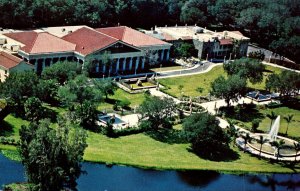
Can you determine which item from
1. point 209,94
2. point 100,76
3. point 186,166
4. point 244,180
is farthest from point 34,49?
point 244,180

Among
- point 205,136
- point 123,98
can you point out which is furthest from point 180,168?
point 123,98

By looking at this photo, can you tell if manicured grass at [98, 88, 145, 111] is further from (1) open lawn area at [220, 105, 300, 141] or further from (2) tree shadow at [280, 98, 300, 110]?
(2) tree shadow at [280, 98, 300, 110]

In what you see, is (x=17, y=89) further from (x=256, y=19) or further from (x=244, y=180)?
(x=256, y=19)

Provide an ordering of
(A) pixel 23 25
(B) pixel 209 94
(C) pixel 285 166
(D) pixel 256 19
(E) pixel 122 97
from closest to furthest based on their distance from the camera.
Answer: (C) pixel 285 166, (E) pixel 122 97, (B) pixel 209 94, (A) pixel 23 25, (D) pixel 256 19

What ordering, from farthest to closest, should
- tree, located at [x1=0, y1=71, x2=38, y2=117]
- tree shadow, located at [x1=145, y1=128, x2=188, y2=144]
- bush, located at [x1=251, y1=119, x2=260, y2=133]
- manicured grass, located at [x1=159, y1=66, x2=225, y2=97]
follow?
1. manicured grass, located at [x1=159, y1=66, x2=225, y2=97]
2. bush, located at [x1=251, y1=119, x2=260, y2=133]
3. tree shadow, located at [x1=145, y1=128, x2=188, y2=144]
4. tree, located at [x1=0, y1=71, x2=38, y2=117]

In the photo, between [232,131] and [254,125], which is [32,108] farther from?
[254,125]

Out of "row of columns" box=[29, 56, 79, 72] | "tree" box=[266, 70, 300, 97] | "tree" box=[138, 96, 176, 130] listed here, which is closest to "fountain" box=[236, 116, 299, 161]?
"tree" box=[138, 96, 176, 130]

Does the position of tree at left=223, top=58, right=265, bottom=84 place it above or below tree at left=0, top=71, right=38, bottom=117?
above

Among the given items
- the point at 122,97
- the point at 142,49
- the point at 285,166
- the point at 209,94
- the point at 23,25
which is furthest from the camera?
the point at 23,25
